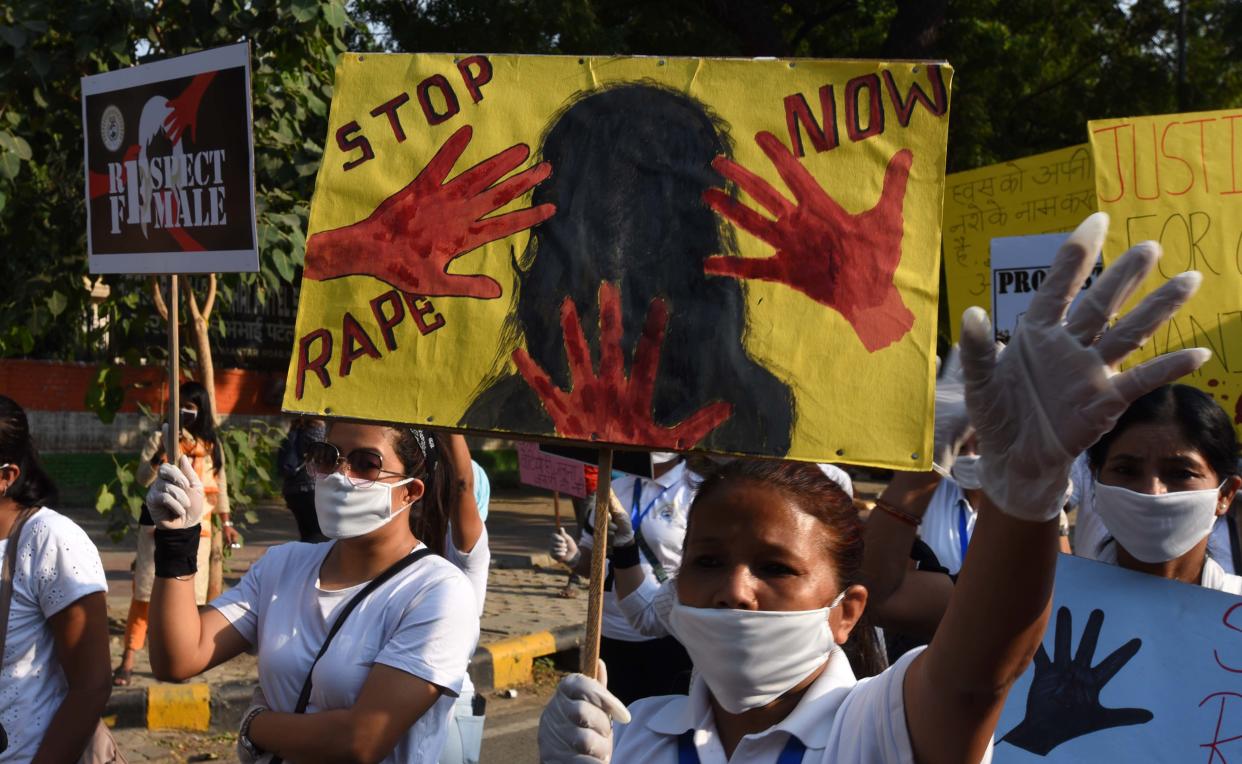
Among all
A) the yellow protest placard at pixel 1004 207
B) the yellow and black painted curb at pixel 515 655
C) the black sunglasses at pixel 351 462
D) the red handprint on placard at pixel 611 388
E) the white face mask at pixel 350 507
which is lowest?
the yellow and black painted curb at pixel 515 655

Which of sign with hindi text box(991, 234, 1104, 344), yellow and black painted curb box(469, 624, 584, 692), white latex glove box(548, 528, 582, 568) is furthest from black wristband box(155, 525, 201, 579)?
yellow and black painted curb box(469, 624, 584, 692)

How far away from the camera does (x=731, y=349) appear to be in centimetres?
210

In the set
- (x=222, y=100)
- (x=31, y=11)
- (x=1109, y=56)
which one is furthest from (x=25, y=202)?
(x=1109, y=56)

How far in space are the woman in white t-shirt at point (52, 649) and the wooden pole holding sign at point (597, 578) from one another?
1.43m

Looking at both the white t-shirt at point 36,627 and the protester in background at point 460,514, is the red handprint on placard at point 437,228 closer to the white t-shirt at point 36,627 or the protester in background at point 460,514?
the protester in background at point 460,514

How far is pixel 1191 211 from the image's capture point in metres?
4.16

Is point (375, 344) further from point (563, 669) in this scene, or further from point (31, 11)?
point (563, 669)

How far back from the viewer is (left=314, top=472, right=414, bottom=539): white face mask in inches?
115

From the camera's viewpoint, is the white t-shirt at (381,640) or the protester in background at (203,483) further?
the protester in background at (203,483)

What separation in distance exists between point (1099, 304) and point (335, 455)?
2.09 m

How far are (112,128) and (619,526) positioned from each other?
1923 millimetres

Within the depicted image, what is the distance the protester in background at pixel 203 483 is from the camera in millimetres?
6879

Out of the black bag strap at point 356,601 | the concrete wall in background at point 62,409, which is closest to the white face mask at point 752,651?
the black bag strap at point 356,601

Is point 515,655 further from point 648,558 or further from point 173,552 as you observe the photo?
point 173,552
